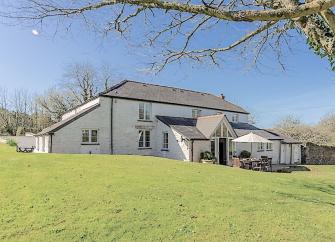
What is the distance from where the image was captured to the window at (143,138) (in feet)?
102

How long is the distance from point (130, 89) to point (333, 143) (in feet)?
101

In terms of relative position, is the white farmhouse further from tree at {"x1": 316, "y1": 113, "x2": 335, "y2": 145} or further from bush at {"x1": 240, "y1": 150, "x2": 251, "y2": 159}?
tree at {"x1": 316, "y1": 113, "x2": 335, "y2": 145}

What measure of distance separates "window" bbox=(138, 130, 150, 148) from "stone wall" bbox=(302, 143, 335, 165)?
70.4ft

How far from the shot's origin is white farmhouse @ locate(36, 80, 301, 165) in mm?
27562

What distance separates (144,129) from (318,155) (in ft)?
77.9

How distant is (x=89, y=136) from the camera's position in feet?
92.5

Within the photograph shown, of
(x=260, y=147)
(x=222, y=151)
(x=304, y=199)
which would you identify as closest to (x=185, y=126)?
(x=222, y=151)

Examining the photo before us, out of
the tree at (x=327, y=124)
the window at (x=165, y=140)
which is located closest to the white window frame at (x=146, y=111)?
the window at (x=165, y=140)

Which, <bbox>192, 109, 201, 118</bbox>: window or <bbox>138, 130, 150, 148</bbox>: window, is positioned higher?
<bbox>192, 109, 201, 118</bbox>: window

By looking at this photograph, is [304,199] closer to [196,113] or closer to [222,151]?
[222,151]

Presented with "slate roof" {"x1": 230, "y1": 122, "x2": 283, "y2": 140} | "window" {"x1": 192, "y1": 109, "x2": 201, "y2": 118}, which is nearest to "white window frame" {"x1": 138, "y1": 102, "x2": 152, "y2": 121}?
"window" {"x1": 192, "y1": 109, "x2": 201, "y2": 118}

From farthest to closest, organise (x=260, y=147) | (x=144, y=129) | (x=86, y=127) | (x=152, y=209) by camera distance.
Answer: (x=260, y=147)
(x=144, y=129)
(x=86, y=127)
(x=152, y=209)

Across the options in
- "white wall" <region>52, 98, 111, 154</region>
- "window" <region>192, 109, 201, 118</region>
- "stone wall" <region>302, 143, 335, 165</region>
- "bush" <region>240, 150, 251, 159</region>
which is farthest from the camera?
"stone wall" <region>302, 143, 335, 165</region>

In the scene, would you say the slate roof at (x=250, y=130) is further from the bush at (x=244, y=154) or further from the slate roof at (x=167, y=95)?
the bush at (x=244, y=154)
